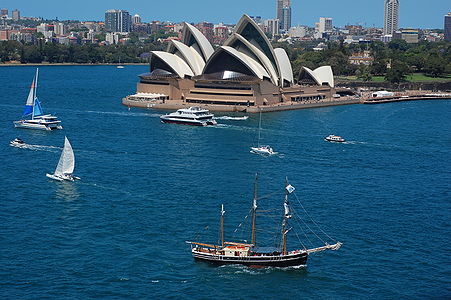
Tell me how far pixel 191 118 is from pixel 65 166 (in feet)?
54.9

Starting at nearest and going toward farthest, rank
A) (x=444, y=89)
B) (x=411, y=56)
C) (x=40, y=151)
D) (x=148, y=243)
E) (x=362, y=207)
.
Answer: (x=148, y=243), (x=362, y=207), (x=40, y=151), (x=444, y=89), (x=411, y=56)

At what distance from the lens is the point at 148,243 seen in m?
20.8

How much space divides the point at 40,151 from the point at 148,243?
15.1 m

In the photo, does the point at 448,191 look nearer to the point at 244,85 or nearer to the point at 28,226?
the point at 28,226

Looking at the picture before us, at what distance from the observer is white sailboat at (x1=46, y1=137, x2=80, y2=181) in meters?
28.1

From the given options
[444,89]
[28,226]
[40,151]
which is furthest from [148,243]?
[444,89]

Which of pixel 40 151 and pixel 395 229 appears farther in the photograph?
pixel 40 151

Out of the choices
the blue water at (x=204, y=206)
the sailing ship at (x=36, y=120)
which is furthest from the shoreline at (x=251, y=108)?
the sailing ship at (x=36, y=120)

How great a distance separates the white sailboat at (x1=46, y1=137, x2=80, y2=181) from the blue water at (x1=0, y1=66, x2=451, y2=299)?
2.01 feet

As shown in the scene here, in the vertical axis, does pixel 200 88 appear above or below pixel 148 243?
above

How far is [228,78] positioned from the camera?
177 ft

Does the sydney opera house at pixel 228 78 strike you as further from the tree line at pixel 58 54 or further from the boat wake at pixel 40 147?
the tree line at pixel 58 54

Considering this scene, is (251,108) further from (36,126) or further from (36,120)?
(36,126)

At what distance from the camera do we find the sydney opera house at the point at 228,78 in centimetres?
5341
